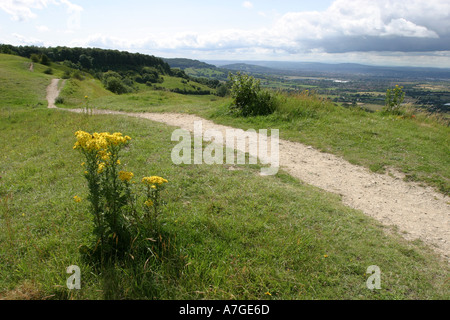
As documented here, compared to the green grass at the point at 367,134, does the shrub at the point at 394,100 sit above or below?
above

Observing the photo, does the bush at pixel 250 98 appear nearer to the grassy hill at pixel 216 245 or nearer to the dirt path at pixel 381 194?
the dirt path at pixel 381 194

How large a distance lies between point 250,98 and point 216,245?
11193 millimetres

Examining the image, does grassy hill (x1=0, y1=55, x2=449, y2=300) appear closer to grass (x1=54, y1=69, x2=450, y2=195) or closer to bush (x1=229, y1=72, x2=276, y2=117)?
grass (x1=54, y1=69, x2=450, y2=195)

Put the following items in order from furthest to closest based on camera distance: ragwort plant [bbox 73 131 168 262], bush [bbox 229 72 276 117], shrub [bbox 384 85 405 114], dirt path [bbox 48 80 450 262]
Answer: bush [bbox 229 72 276 117] → shrub [bbox 384 85 405 114] → dirt path [bbox 48 80 450 262] → ragwort plant [bbox 73 131 168 262]

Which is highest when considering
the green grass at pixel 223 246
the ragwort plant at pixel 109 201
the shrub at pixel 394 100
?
the shrub at pixel 394 100

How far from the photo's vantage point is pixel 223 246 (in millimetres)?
3906

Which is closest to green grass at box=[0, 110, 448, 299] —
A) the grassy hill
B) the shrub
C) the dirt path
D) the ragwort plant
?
the grassy hill

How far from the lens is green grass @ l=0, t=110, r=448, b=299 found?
3193mm

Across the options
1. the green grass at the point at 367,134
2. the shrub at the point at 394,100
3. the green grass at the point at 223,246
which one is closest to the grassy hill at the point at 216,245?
the green grass at the point at 223,246

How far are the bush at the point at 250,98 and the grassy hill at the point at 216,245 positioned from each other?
22.3ft

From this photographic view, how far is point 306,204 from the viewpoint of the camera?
5.41 metres

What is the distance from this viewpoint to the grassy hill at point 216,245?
3.19m

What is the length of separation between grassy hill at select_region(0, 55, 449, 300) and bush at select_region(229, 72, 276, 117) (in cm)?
678
